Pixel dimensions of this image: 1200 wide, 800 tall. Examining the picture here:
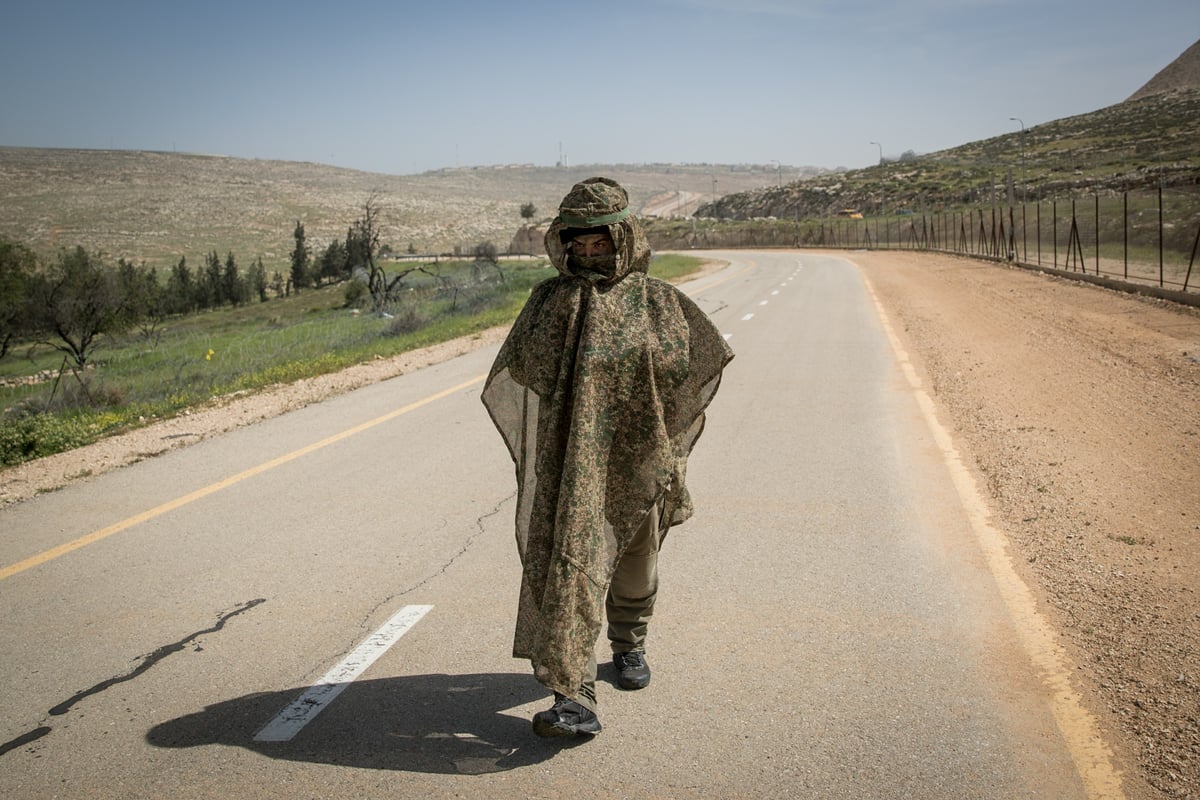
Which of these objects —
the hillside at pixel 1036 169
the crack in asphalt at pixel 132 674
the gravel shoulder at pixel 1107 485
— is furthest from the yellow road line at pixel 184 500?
the hillside at pixel 1036 169

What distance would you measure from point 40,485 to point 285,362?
8967 mm

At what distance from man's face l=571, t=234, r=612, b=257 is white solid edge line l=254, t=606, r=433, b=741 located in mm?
2115

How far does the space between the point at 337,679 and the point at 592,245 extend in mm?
2201

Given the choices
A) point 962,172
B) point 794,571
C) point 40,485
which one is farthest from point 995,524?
point 962,172

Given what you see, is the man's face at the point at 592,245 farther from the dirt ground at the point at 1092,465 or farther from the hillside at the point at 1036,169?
the hillside at the point at 1036,169

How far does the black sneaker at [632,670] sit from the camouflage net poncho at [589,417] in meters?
0.65

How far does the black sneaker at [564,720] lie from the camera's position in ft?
12.3

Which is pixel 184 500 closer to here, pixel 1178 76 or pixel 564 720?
pixel 564 720

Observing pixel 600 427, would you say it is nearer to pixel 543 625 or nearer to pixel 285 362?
pixel 543 625

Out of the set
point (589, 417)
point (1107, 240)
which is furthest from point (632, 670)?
point (1107, 240)

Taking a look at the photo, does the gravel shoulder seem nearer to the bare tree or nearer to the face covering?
the face covering

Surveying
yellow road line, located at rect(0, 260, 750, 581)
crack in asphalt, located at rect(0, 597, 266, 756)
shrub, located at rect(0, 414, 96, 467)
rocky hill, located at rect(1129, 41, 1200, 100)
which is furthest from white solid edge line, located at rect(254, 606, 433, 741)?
rocky hill, located at rect(1129, 41, 1200, 100)

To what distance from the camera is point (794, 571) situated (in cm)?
576

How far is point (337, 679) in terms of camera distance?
173 inches
